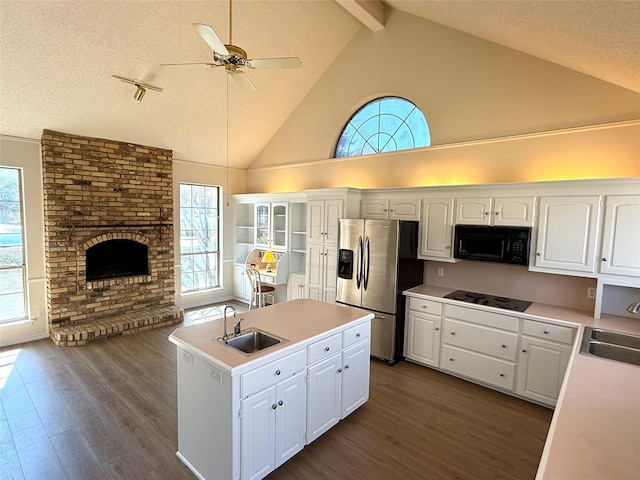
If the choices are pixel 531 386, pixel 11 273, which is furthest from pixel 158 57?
pixel 531 386

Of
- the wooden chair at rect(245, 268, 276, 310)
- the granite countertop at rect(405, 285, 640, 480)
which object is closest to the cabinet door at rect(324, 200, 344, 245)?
the wooden chair at rect(245, 268, 276, 310)

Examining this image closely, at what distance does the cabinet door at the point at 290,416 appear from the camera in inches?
88.9

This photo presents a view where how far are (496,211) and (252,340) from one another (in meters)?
2.85

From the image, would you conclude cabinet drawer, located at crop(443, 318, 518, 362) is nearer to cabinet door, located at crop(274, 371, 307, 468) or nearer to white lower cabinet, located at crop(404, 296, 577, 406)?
white lower cabinet, located at crop(404, 296, 577, 406)

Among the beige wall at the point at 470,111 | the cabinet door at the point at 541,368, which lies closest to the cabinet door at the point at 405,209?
the beige wall at the point at 470,111

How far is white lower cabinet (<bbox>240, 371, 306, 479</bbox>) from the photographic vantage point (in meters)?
2.04

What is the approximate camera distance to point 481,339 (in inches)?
138

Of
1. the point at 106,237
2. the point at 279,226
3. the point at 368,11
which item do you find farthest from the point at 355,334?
the point at 106,237

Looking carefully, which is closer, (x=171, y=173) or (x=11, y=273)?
(x=11, y=273)

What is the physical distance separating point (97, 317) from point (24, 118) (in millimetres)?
2904

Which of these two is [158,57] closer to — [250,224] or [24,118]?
[24,118]

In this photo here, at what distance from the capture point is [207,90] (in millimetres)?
4816

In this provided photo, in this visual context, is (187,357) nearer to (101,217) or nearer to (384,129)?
(101,217)

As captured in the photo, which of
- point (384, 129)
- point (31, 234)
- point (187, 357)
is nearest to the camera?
point (187, 357)
